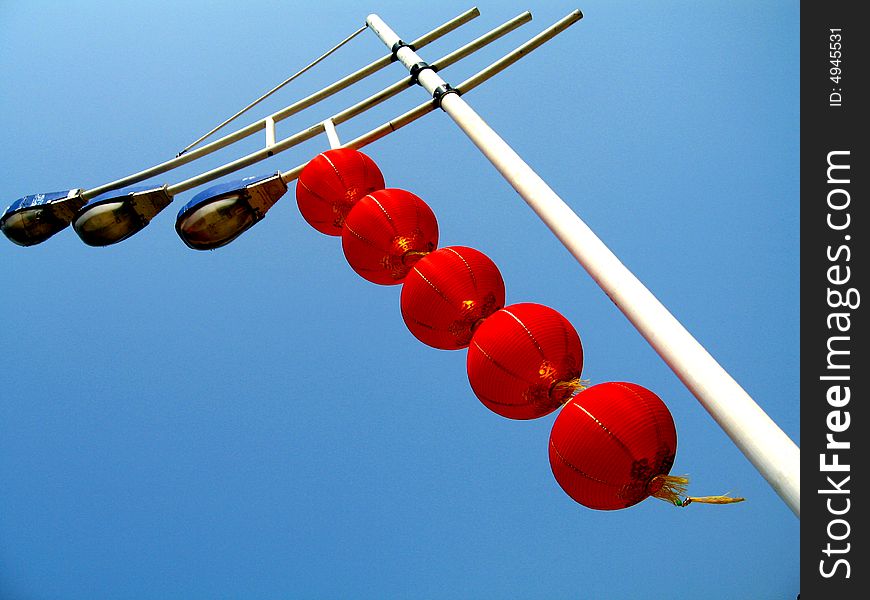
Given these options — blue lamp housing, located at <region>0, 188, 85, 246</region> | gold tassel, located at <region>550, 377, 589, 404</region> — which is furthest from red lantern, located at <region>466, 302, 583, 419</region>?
blue lamp housing, located at <region>0, 188, 85, 246</region>

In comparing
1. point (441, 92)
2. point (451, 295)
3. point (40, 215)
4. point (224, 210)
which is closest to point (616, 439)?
point (451, 295)

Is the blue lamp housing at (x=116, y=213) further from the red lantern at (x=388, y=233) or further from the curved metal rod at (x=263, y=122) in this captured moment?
the red lantern at (x=388, y=233)

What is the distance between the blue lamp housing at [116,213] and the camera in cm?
449

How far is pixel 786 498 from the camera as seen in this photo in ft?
5.20

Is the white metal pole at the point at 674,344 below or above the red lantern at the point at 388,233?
below

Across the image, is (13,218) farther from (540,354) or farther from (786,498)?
(786,498)

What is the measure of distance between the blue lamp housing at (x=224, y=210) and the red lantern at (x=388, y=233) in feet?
2.99

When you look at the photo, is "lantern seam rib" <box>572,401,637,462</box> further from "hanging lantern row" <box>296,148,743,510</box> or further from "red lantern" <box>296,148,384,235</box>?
"red lantern" <box>296,148,384,235</box>

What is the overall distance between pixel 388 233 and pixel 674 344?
2.06m

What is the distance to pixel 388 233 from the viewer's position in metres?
3.59

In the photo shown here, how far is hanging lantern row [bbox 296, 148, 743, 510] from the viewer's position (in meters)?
2.22

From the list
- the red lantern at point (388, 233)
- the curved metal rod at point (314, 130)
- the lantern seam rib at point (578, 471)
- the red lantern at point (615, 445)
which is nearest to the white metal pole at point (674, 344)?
the red lantern at point (615, 445)
